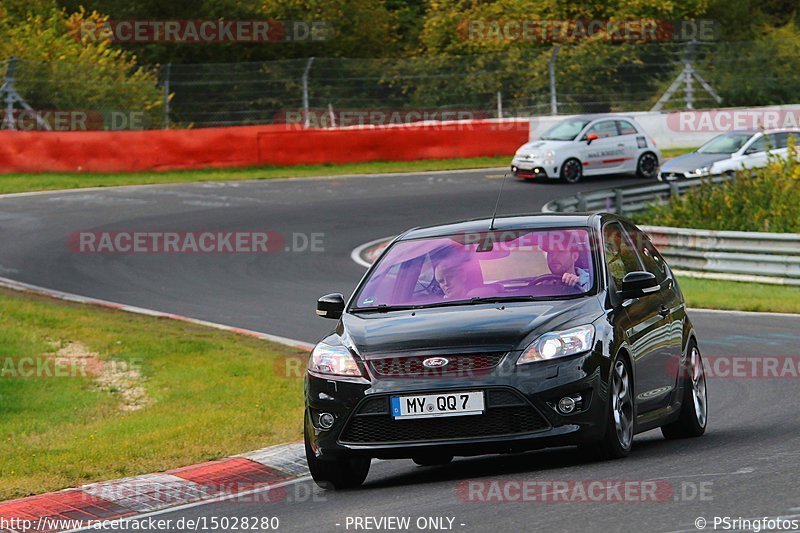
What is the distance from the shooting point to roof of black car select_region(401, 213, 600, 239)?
9.65m

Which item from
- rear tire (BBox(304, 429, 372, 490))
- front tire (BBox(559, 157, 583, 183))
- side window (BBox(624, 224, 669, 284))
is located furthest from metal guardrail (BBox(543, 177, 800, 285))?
rear tire (BBox(304, 429, 372, 490))

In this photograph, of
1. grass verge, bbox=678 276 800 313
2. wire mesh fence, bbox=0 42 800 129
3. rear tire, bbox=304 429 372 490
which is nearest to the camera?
rear tire, bbox=304 429 372 490

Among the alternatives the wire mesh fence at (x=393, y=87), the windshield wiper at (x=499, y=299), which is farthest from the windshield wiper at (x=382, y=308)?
the wire mesh fence at (x=393, y=87)

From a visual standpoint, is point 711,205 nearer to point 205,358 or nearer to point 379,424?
point 205,358

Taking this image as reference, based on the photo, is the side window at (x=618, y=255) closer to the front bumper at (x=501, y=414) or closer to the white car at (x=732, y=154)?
the front bumper at (x=501, y=414)

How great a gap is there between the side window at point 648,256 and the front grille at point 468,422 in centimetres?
238

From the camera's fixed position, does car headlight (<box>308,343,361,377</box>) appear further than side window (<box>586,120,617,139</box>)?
No

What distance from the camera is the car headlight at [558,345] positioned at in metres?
8.21

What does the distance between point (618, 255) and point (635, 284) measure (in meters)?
0.73

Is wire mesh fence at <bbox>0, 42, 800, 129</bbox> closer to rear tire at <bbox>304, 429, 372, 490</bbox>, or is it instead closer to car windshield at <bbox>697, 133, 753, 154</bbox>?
car windshield at <bbox>697, 133, 753, 154</bbox>

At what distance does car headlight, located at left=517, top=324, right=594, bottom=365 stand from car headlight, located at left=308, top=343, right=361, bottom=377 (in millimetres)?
976

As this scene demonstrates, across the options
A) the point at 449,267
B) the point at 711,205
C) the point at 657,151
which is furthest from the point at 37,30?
the point at 449,267

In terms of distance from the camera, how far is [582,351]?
8312 mm

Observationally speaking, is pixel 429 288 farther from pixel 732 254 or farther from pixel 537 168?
pixel 537 168
